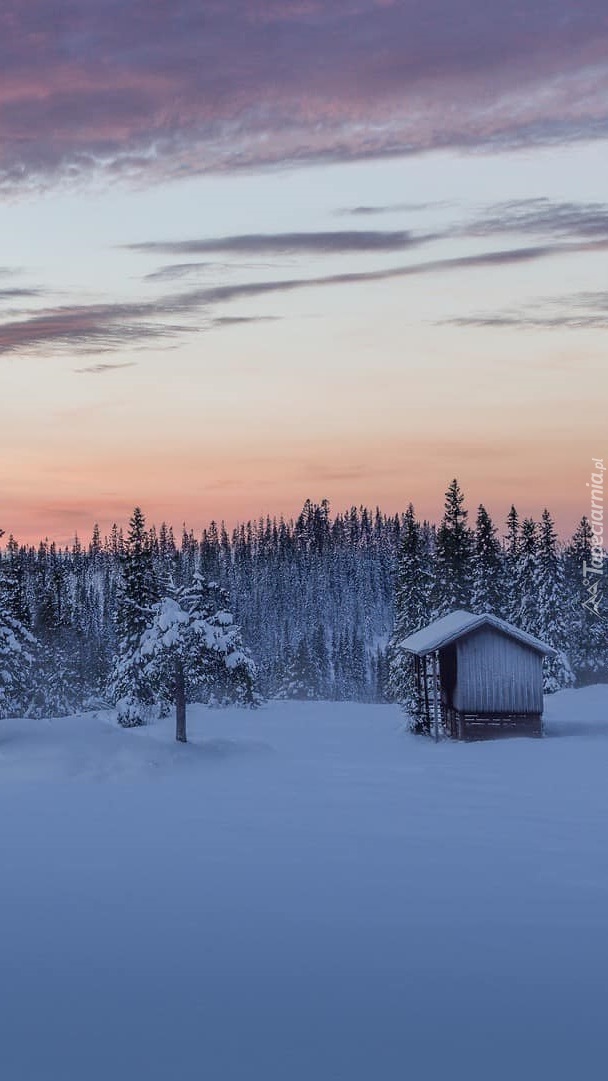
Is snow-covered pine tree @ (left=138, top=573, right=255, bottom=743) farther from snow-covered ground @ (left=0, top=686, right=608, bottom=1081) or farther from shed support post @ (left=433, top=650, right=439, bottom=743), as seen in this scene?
shed support post @ (left=433, top=650, right=439, bottom=743)

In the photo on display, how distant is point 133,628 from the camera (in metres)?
57.7

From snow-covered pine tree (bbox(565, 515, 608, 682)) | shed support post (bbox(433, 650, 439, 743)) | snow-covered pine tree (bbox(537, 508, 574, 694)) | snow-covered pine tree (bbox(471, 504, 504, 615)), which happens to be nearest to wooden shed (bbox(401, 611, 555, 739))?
shed support post (bbox(433, 650, 439, 743))

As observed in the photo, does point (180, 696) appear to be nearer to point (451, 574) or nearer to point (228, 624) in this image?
point (228, 624)

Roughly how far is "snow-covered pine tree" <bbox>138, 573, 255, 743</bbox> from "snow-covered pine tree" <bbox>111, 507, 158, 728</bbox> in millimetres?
13695

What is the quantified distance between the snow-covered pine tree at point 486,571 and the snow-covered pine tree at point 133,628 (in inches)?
753

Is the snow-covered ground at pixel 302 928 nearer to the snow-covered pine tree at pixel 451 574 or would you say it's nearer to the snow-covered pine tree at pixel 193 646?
the snow-covered pine tree at pixel 193 646

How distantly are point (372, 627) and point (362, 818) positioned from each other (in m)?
152

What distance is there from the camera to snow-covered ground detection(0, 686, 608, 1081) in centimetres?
1071

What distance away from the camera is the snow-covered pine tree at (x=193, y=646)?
39531 mm

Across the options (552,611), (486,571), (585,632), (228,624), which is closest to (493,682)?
(228,624)

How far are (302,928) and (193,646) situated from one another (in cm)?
2513

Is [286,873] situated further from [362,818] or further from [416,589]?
[416,589]

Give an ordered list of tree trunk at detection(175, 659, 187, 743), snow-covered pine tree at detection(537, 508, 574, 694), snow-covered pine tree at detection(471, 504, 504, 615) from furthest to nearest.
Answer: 1. snow-covered pine tree at detection(537, 508, 574, 694)
2. snow-covered pine tree at detection(471, 504, 504, 615)
3. tree trunk at detection(175, 659, 187, 743)

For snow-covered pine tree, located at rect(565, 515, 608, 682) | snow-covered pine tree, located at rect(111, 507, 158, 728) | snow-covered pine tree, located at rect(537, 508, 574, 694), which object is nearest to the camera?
snow-covered pine tree, located at rect(111, 507, 158, 728)
